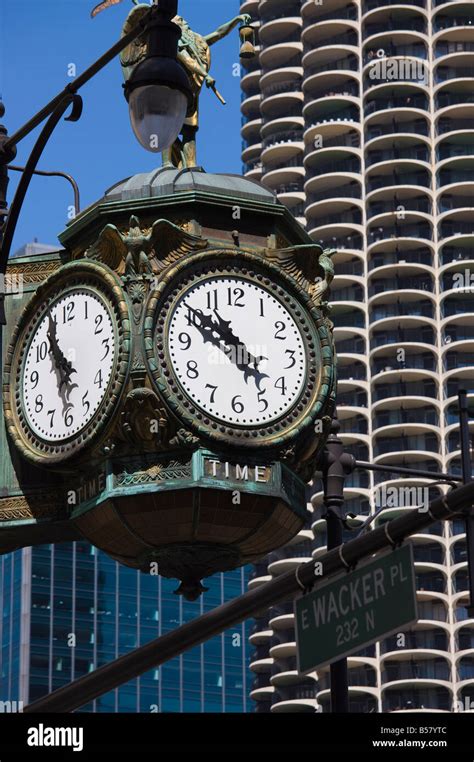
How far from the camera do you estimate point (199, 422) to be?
9508 millimetres

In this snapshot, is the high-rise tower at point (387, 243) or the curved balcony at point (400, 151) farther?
the curved balcony at point (400, 151)

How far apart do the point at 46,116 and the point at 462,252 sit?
12196 centimetres

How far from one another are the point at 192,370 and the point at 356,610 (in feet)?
5.06

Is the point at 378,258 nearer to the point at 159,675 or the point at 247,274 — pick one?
the point at 159,675

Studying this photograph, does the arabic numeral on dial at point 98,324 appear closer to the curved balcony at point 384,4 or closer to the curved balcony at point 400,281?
the curved balcony at point 400,281

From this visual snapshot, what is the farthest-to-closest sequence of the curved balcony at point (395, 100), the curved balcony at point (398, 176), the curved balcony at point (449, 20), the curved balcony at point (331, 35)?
the curved balcony at point (331, 35) → the curved balcony at point (449, 20) → the curved balcony at point (395, 100) → the curved balcony at point (398, 176)

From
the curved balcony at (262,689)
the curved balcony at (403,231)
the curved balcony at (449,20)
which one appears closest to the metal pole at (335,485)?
the curved balcony at (262,689)

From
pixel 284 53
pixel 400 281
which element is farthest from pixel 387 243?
pixel 284 53

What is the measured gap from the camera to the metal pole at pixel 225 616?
31.6 feet

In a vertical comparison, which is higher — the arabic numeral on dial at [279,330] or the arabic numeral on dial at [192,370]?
→ the arabic numeral on dial at [279,330]

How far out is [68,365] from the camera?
9883 millimetres

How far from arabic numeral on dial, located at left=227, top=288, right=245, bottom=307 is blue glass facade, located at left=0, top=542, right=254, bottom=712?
158279mm

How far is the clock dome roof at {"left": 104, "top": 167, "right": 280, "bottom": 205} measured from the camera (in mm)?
10031

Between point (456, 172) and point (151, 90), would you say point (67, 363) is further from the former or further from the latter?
point (456, 172)
